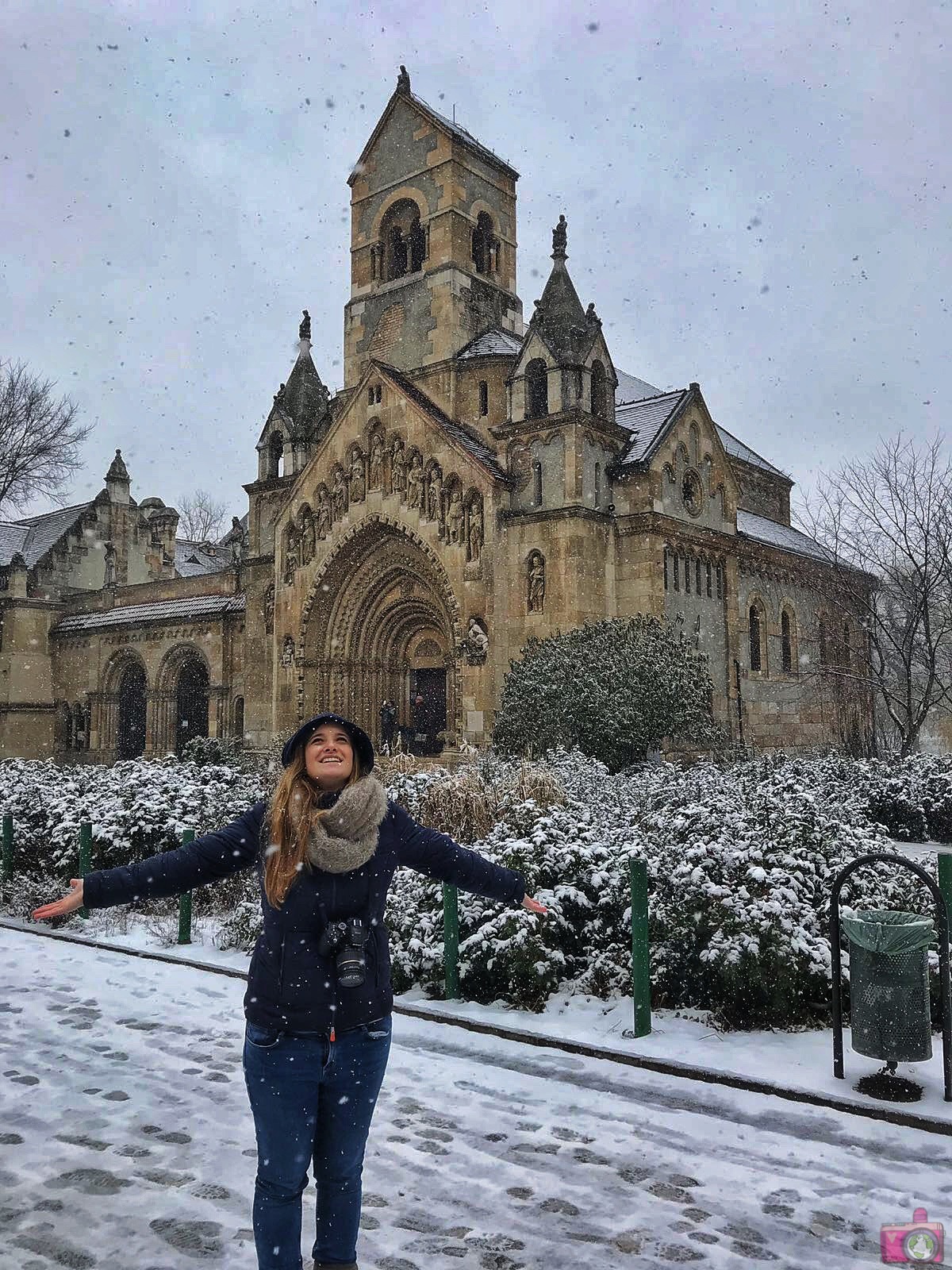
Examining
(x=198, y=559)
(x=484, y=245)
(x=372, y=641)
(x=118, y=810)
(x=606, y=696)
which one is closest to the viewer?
(x=118, y=810)

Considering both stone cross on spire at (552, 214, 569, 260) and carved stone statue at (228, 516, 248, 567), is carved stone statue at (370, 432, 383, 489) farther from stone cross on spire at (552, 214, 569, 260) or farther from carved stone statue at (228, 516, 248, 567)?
carved stone statue at (228, 516, 248, 567)

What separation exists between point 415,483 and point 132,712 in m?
17.0

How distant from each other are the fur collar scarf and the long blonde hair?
41mm

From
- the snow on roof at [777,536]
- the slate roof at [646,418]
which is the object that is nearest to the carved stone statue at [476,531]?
the slate roof at [646,418]

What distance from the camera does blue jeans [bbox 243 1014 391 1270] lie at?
121 inches

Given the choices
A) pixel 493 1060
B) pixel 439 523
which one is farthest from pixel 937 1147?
pixel 439 523

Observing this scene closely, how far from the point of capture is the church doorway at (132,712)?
111 feet

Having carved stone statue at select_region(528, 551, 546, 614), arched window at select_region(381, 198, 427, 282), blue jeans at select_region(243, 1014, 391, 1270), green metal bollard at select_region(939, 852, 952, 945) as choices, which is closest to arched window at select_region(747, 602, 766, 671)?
carved stone statue at select_region(528, 551, 546, 614)

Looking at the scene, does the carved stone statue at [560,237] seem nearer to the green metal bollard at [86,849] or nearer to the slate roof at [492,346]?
the slate roof at [492,346]

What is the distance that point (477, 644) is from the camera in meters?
21.0

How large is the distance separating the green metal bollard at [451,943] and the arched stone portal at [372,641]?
16584 mm

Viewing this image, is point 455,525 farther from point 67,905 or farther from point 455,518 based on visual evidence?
point 67,905

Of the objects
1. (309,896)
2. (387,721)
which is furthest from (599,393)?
(309,896)

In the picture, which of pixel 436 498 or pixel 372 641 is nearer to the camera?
pixel 436 498
